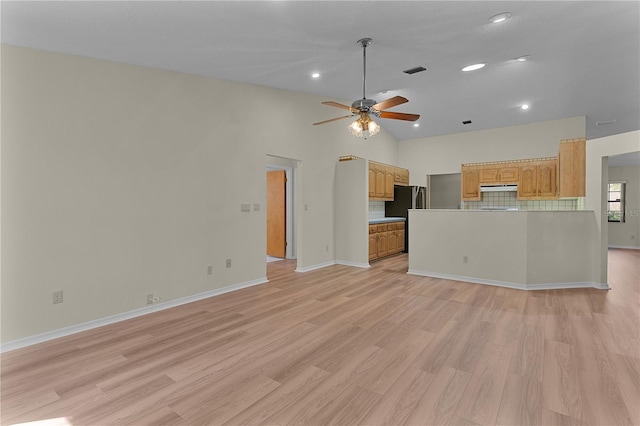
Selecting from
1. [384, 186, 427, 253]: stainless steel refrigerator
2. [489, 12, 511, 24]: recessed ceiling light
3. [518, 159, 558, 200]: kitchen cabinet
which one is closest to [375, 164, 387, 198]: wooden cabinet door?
[384, 186, 427, 253]: stainless steel refrigerator

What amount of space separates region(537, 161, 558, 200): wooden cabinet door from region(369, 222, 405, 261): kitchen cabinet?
3135 millimetres

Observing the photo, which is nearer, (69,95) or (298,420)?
(298,420)

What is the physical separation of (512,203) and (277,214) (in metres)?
5.73

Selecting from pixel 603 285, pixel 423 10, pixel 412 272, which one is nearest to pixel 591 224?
pixel 603 285

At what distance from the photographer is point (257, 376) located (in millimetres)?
2279

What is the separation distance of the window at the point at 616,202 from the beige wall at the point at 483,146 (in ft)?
15.3

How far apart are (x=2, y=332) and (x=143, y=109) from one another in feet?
8.41

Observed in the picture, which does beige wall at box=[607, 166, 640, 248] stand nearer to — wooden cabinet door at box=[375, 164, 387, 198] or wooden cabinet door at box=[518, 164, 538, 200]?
wooden cabinet door at box=[518, 164, 538, 200]

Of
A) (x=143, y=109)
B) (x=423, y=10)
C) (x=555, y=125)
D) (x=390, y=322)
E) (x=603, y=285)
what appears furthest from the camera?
(x=555, y=125)

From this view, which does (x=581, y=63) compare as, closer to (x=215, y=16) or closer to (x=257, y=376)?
(x=215, y=16)

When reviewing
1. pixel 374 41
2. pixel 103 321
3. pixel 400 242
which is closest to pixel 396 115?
pixel 374 41

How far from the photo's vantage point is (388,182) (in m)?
7.49

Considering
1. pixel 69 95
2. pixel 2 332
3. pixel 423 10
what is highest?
pixel 423 10

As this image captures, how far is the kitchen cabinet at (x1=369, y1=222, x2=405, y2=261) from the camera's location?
659 centimetres
